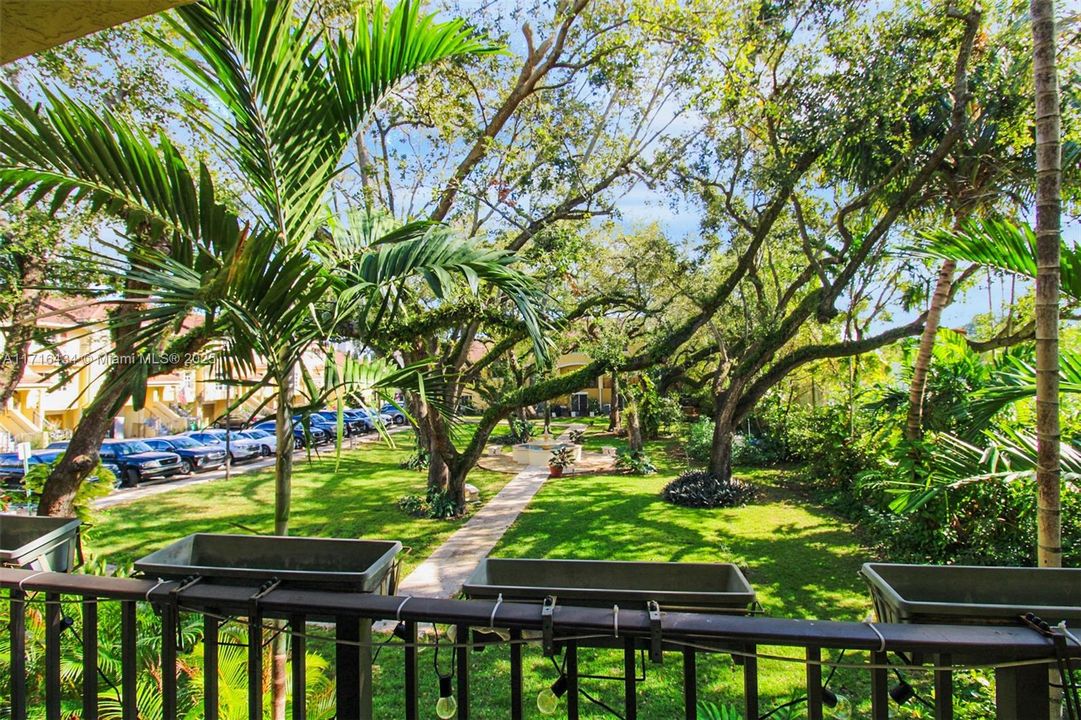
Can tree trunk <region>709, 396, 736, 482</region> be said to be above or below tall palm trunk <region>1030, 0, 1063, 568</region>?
below

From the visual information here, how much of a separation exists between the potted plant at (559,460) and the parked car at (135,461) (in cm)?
1096

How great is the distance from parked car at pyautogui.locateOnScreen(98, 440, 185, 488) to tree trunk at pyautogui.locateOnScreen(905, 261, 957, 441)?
17682mm

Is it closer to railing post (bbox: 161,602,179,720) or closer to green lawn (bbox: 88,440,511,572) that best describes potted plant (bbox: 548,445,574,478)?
green lawn (bbox: 88,440,511,572)

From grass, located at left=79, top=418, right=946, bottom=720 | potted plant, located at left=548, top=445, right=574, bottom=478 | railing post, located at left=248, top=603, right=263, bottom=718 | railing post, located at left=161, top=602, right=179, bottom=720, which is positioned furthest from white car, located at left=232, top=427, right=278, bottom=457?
railing post, located at left=248, top=603, right=263, bottom=718

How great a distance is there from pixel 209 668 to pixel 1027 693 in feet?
6.16

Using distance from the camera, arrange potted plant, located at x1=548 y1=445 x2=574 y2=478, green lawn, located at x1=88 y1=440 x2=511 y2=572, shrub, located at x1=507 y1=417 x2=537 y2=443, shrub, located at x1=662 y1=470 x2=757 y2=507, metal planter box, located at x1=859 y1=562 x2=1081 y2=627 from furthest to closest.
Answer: shrub, located at x1=507 y1=417 x2=537 y2=443, potted plant, located at x1=548 y1=445 x2=574 y2=478, shrub, located at x1=662 y1=470 x2=757 y2=507, green lawn, located at x1=88 y1=440 x2=511 y2=572, metal planter box, located at x1=859 y1=562 x2=1081 y2=627

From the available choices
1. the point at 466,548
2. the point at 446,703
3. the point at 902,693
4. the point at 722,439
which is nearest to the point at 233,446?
the point at 466,548

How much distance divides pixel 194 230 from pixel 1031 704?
268 centimetres

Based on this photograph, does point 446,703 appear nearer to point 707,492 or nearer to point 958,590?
point 958,590

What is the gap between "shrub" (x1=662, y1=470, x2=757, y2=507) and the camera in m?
10.9

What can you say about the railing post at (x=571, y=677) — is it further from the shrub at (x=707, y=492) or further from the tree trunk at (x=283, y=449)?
the shrub at (x=707, y=492)

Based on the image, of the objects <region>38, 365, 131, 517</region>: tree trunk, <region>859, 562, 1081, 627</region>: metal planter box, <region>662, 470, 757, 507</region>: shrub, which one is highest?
<region>859, 562, 1081, 627</region>: metal planter box

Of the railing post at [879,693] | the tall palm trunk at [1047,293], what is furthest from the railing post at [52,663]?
the tall palm trunk at [1047,293]

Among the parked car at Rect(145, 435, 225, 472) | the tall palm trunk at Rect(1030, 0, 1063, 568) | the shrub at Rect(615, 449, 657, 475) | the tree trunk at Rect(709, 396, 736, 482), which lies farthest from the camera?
the parked car at Rect(145, 435, 225, 472)
